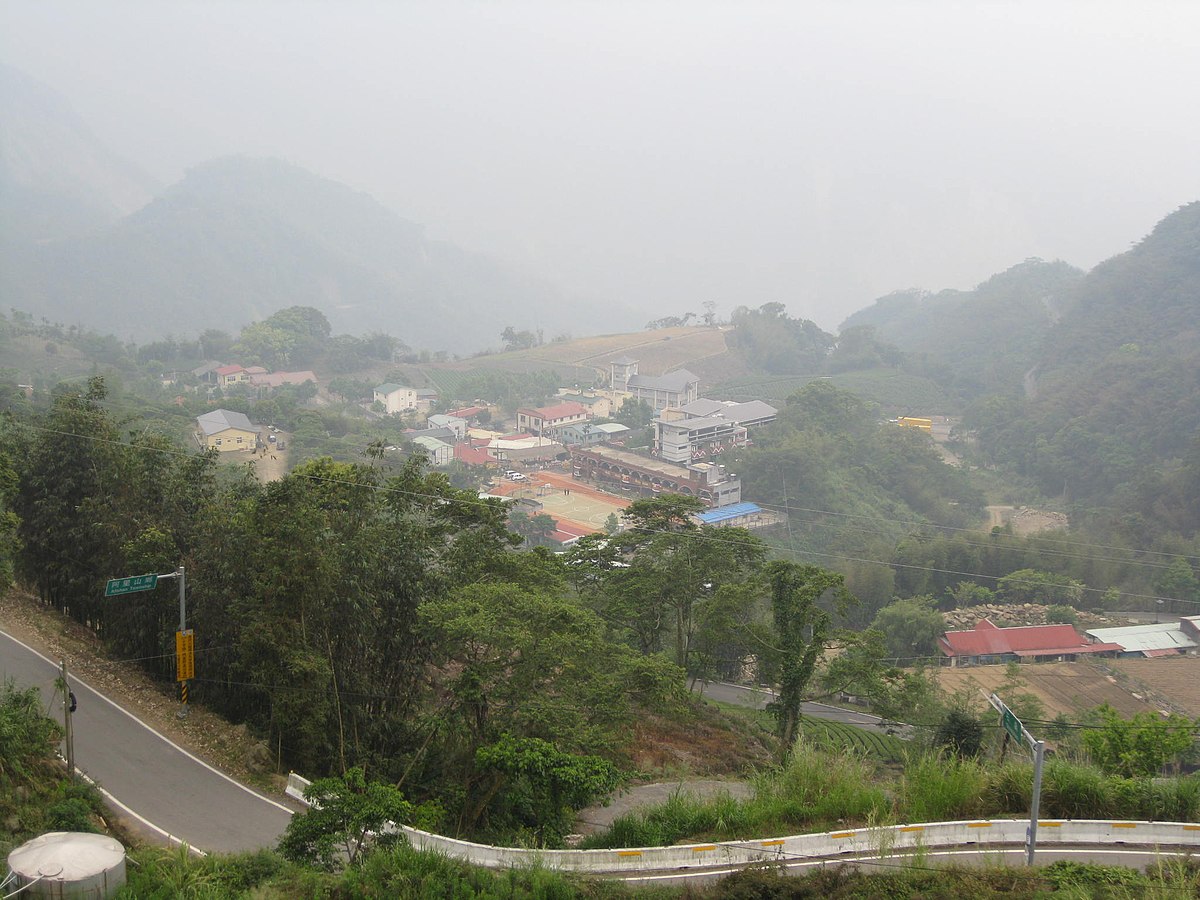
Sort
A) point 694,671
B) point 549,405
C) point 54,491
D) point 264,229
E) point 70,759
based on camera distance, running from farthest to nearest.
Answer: point 264,229 → point 549,405 → point 694,671 → point 54,491 → point 70,759

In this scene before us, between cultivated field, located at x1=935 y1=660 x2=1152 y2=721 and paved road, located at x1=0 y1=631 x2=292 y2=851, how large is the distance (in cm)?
1114

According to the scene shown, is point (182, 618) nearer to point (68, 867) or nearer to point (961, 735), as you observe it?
point (68, 867)

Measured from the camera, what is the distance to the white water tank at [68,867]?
4910 millimetres

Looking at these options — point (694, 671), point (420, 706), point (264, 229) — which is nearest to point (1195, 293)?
point (694, 671)

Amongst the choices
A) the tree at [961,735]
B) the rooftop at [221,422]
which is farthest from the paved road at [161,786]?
the rooftop at [221,422]

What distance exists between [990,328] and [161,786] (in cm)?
6364

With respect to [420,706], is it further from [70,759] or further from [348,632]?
[70,759]

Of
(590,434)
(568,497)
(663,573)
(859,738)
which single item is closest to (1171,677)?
(859,738)

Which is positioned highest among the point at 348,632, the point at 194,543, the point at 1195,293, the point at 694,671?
the point at 1195,293

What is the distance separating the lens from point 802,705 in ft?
50.8

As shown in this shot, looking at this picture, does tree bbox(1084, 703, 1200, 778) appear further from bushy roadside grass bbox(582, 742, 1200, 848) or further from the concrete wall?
the concrete wall

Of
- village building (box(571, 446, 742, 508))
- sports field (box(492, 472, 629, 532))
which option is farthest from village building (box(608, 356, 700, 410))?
sports field (box(492, 472, 629, 532))

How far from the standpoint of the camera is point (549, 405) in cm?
4406

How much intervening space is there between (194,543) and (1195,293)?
1975 inches
